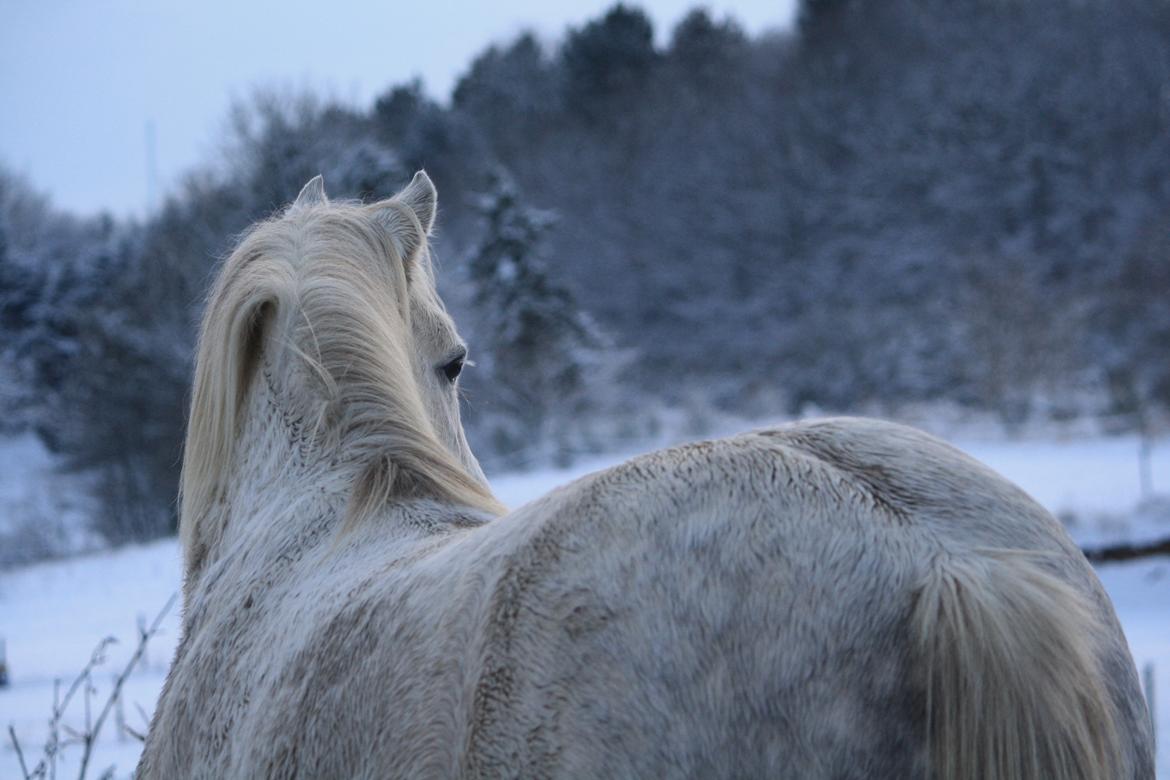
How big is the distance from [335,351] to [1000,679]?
1440 millimetres

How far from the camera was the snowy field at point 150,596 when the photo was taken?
6918mm

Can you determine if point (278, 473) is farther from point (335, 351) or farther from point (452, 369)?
point (452, 369)

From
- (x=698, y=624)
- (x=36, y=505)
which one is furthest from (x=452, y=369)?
(x=36, y=505)

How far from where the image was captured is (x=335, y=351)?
6.66ft

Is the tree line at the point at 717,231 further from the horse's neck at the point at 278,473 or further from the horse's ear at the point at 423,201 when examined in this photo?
the horse's neck at the point at 278,473

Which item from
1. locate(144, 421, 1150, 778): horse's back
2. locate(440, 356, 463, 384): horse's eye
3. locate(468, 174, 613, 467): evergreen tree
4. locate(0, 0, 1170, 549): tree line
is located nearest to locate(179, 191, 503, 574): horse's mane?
locate(440, 356, 463, 384): horse's eye

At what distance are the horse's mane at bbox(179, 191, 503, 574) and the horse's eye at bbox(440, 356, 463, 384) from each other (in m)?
0.13

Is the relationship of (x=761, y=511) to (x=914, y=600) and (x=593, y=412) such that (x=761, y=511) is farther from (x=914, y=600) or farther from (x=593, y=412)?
(x=593, y=412)

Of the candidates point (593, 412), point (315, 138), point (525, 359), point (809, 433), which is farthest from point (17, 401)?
point (809, 433)

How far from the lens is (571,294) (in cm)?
2448

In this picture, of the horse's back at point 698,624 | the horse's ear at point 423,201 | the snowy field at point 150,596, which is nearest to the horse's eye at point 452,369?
the horse's ear at point 423,201

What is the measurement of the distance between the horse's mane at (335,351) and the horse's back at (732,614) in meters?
0.71

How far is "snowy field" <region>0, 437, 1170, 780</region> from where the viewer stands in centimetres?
692

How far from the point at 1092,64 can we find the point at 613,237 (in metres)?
18.8
